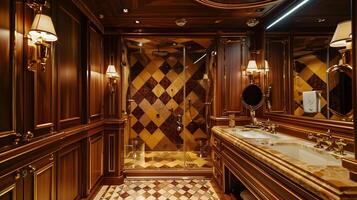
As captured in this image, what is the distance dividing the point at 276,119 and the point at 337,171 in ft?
6.08

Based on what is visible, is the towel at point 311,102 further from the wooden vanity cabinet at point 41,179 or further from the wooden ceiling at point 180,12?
the wooden vanity cabinet at point 41,179

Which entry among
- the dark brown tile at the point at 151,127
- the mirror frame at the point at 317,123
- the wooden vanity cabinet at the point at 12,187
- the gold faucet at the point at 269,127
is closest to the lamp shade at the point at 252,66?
the mirror frame at the point at 317,123

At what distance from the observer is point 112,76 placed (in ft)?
12.0

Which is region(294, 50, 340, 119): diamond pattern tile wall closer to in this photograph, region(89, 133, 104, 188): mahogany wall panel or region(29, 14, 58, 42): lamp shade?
region(29, 14, 58, 42): lamp shade

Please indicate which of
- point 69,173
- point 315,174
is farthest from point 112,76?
point 315,174

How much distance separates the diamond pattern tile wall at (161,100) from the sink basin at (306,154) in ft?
10.9

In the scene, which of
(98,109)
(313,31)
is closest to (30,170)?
(98,109)

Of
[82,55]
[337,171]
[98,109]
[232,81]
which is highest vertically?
[82,55]

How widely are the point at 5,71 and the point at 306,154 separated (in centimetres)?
219

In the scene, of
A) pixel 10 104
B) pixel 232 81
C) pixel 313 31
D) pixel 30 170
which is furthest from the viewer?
pixel 232 81

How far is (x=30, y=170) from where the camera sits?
1.69m

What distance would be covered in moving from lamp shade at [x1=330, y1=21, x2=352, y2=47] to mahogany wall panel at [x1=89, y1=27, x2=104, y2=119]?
A: 8.89 feet

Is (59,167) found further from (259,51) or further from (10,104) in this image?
(259,51)

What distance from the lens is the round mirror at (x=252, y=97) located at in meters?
3.35
